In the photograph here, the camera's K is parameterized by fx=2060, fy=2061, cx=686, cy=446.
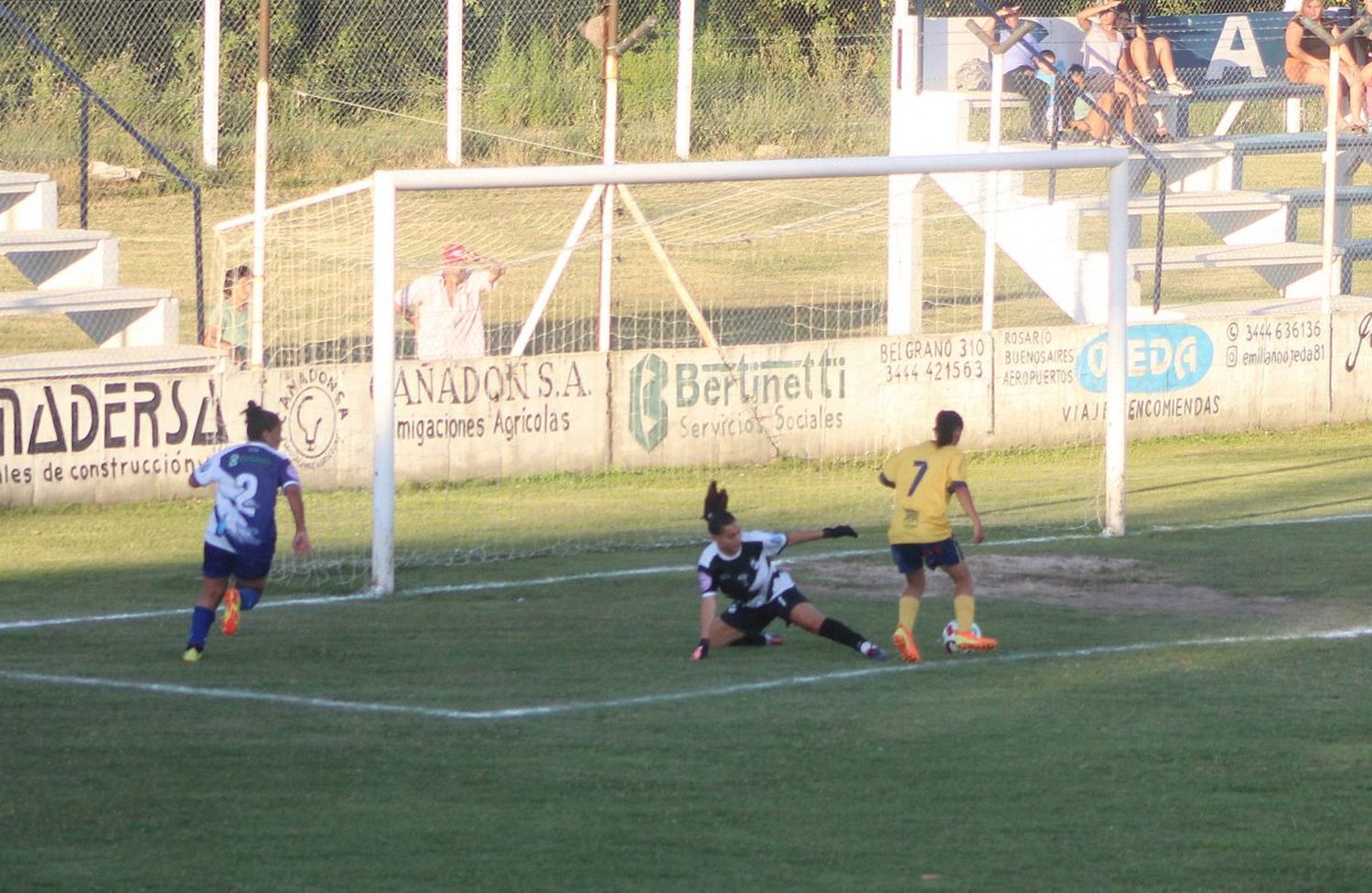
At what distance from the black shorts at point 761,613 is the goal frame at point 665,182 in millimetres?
2668

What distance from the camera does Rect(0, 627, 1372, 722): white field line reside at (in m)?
9.30

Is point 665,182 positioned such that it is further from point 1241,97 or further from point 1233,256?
point 1241,97

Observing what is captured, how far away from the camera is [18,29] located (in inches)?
728

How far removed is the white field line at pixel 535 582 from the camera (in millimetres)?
11586

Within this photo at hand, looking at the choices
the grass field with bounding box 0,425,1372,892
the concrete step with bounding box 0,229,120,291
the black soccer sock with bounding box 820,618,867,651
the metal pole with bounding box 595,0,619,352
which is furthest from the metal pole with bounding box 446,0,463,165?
the black soccer sock with bounding box 820,618,867,651

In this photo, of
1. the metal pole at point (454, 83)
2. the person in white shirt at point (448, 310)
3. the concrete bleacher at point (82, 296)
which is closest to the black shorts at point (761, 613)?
the person in white shirt at point (448, 310)

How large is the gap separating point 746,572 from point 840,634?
572mm

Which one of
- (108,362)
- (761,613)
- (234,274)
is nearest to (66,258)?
(234,274)

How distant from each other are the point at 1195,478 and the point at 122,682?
993 cm

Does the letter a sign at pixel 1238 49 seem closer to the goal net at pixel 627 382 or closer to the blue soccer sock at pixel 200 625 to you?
the goal net at pixel 627 382

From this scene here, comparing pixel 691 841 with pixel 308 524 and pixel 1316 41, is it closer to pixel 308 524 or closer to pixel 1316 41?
pixel 308 524

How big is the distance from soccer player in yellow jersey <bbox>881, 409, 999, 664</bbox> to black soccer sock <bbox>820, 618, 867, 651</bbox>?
21 cm

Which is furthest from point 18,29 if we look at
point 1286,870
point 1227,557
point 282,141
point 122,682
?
point 1286,870

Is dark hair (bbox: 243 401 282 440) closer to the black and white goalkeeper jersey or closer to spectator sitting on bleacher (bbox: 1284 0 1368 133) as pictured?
the black and white goalkeeper jersey
